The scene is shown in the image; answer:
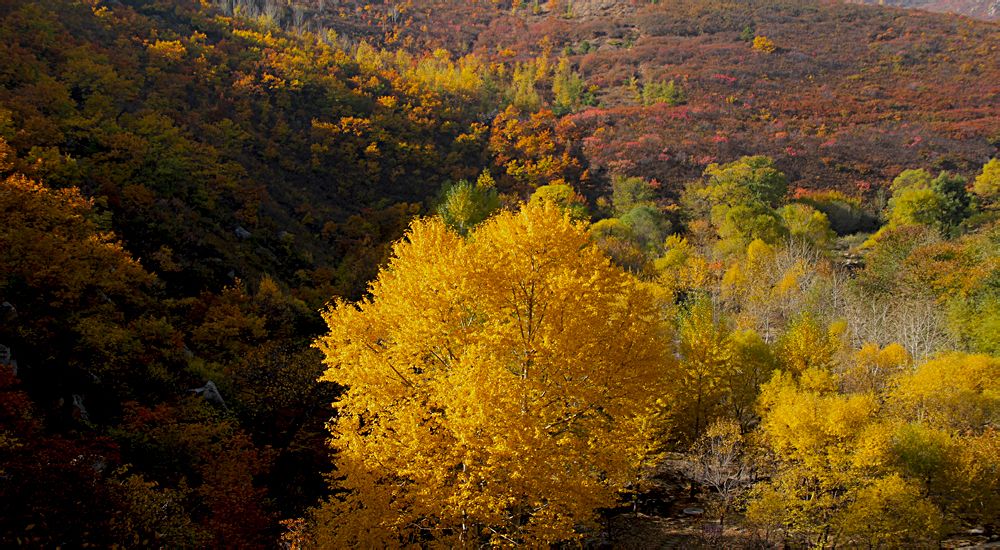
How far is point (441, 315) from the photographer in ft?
42.9

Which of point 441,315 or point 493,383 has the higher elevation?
point 441,315

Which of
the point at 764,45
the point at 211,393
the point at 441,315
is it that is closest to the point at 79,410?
the point at 211,393

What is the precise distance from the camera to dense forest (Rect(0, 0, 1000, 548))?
12570 millimetres

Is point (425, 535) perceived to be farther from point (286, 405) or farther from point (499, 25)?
point (499, 25)

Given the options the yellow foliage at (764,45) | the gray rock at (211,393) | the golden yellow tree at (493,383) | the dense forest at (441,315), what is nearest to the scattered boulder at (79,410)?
the dense forest at (441,315)

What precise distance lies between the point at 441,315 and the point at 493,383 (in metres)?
2.75

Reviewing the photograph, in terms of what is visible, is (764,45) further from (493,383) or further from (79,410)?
(79,410)

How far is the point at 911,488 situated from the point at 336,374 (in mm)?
21624

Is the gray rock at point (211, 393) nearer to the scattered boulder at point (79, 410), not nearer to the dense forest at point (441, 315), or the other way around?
the dense forest at point (441, 315)

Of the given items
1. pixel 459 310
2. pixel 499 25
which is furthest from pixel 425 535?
pixel 499 25

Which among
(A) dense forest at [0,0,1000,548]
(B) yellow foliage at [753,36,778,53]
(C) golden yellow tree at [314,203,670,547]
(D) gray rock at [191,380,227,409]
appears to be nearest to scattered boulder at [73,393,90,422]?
(A) dense forest at [0,0,1000,548]

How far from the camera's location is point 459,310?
13.4m

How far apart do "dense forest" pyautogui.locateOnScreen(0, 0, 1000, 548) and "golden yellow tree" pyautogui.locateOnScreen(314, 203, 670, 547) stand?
0.34 ft

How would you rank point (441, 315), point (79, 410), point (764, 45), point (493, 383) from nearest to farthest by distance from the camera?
point (493, 383)
point (441, 315)
point (79, 410)
point (764, 45)
